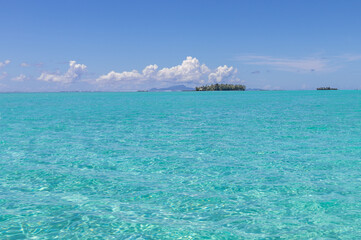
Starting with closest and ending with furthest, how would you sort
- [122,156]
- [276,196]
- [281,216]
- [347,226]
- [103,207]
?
[347,226]
[281,216]
[103,207]
[276,196]
[122,156]

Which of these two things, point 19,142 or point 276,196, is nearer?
point 276,196

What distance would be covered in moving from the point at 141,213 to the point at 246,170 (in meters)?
6.65

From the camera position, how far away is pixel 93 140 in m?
23.4

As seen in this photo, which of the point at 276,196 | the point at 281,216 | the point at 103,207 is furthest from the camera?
the point at 276,196

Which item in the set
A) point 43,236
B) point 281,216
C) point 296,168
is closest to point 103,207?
point 43,236

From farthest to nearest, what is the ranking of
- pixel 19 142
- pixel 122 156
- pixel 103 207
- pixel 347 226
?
pixel 19 142, pixel 122 156, pixel 103 207, pixel 347 226

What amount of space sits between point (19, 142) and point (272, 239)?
2063cm

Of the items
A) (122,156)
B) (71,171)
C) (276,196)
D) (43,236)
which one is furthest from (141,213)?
(122,156)

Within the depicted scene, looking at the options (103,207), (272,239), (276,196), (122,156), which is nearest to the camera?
(272,239)

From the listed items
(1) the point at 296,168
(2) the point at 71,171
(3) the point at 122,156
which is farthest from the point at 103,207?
(1) the point at 296,168

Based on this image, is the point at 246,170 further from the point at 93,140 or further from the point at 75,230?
the point at 93,140

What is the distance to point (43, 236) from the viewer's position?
8547 millimetres

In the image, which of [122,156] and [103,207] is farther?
[122,156]

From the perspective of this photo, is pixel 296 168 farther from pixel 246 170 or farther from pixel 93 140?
pixel 93 140
